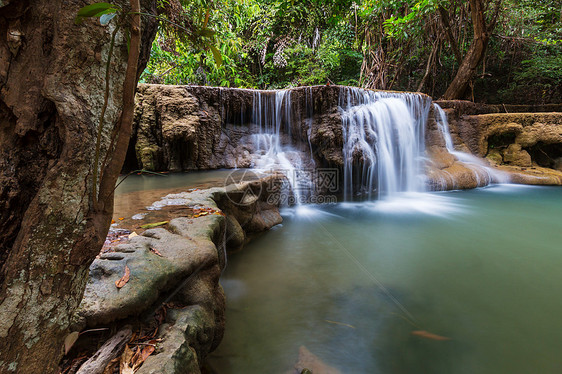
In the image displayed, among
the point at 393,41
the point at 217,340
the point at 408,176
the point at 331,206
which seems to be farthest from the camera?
the point at 393,41

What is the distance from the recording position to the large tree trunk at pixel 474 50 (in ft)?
28.2

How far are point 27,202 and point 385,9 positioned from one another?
11.9m

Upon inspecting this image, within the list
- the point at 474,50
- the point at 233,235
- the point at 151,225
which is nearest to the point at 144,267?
the point at 151,225

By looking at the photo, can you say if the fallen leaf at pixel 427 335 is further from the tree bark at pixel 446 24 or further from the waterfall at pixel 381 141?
the tree bark at pixel 446 24

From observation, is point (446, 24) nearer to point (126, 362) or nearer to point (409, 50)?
point (409, 50)

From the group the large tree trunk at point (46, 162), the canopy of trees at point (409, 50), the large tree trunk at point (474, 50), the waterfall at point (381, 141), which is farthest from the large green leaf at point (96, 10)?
the large tree trunk at point (474, 50)

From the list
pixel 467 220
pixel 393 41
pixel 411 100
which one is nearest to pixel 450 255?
pixel 467 220

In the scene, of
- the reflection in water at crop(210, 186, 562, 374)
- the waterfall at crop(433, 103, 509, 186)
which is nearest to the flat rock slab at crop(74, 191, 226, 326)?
the reflection in water at crop(210, 186, 562, 374)

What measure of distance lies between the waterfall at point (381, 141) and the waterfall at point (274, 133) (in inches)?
57.0

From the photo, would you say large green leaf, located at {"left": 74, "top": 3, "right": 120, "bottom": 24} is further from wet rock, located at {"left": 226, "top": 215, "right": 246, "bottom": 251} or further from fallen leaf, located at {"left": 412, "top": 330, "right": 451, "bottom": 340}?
wet rock, located at {"left": 226, "top": 215, "right": 246, "bottom": 251}

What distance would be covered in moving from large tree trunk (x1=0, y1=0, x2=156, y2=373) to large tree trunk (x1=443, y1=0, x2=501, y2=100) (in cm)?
1167

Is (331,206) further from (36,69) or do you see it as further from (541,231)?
(36,69)

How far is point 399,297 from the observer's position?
283 centimetres

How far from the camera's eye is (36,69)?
738 mm
